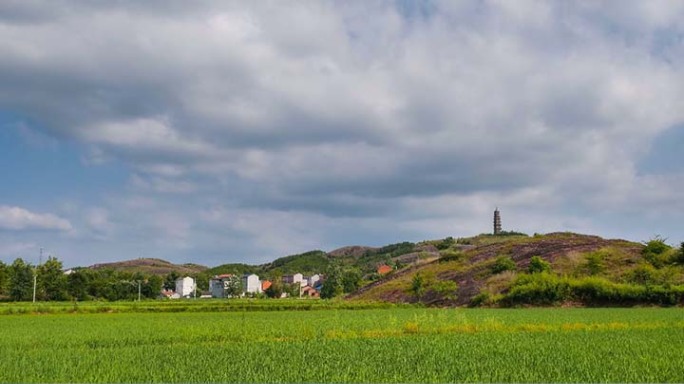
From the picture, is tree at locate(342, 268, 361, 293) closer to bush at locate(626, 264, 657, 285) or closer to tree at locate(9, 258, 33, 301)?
tree at locate(9, 258, 33, 301)

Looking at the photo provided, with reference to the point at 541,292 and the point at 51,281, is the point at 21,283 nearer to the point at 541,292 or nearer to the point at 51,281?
the point at 51,281

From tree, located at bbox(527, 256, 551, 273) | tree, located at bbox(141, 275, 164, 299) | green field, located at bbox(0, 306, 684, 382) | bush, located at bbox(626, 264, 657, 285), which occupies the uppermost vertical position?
tree, located at bbox(527, 256, 551, 273)

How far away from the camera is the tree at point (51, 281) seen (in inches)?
4990

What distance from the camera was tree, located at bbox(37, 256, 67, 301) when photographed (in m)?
127

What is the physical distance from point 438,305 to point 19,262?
96.1 metres

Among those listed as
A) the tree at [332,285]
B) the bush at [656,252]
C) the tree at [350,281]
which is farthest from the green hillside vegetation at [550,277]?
the tree at [350,281]

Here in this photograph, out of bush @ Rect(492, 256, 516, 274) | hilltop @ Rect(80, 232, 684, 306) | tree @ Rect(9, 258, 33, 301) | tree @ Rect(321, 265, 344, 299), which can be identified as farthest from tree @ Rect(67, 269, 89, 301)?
bush @ Rect(492, 256, 516, 274)

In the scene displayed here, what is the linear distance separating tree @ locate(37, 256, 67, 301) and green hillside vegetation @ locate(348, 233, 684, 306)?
67.9 meters

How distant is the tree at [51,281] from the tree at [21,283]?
1971mm

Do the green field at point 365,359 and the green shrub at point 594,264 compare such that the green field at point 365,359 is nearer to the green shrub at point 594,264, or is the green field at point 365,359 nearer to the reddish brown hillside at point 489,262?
A: the green shrub at point 594,264

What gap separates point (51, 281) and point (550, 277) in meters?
104

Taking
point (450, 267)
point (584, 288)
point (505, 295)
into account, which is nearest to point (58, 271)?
point (450, 267)

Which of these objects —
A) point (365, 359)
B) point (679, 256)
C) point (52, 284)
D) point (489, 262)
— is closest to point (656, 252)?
point (679, 256)

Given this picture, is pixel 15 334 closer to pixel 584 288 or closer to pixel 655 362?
pixel 655 362
